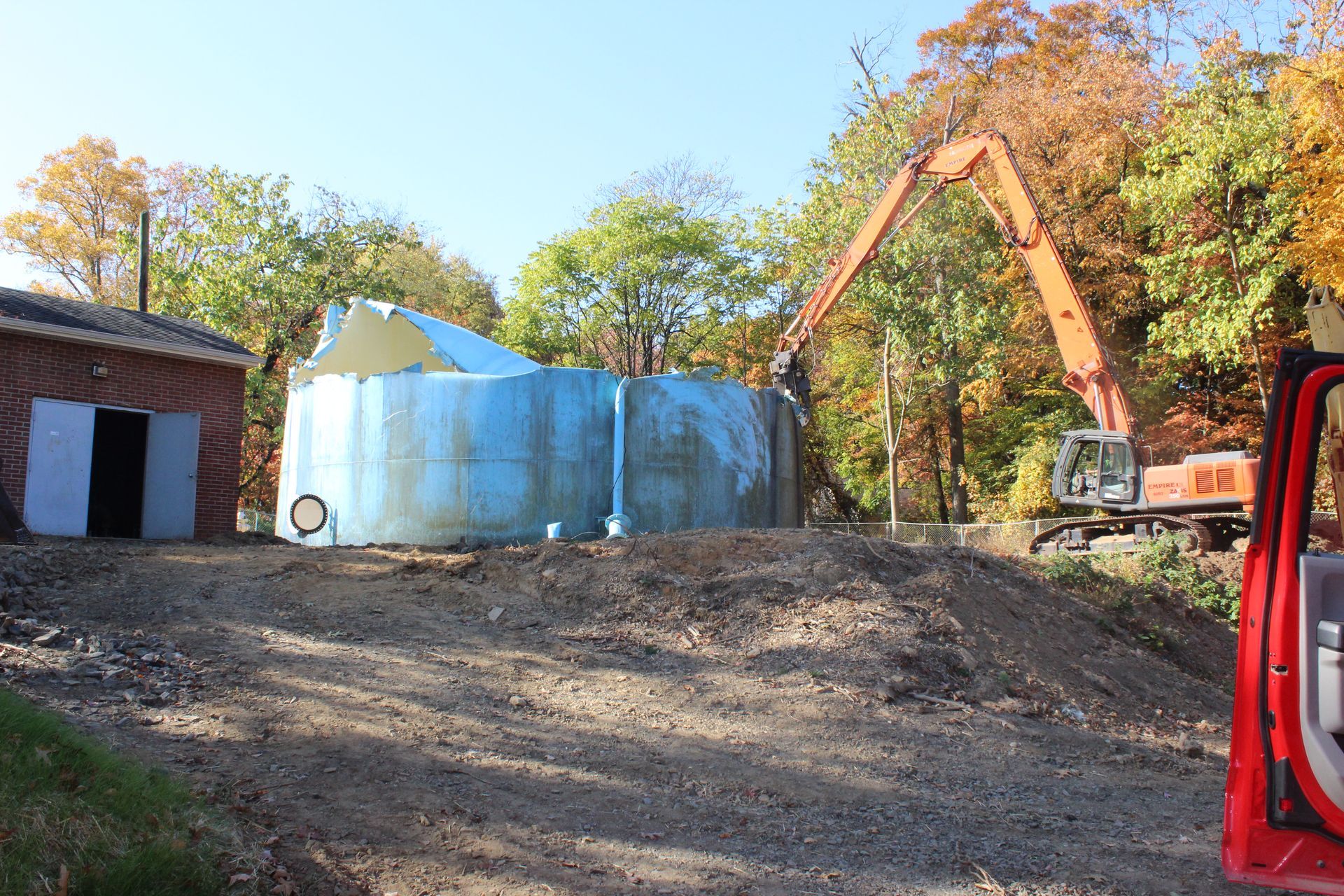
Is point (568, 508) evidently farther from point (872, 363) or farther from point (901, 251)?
point (872, 363)

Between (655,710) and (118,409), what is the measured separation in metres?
11.2

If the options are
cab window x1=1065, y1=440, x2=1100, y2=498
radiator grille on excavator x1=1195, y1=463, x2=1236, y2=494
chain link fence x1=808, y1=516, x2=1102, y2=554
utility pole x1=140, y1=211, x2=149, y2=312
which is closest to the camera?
radiator grille on excavator x1=1195, y1=463, x2=1236, y2=494

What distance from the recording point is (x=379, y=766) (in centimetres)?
586

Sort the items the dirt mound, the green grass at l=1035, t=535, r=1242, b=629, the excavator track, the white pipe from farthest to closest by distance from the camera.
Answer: the excavator track
the white pipe
the green grass at l=1035, t=535, r=1242, b=629
the dirt mound

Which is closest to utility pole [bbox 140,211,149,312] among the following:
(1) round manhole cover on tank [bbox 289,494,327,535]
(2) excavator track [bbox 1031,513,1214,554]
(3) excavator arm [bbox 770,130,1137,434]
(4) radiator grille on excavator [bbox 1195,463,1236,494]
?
(1) round manhole cover on tank [bbox 289,494,327,535]

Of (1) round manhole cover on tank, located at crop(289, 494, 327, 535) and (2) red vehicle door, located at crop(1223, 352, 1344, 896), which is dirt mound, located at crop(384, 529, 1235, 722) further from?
(2) red vehicle door, located at crop(1223, 352, 1344, 896)

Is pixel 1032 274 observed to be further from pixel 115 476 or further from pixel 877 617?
pixel 115 476

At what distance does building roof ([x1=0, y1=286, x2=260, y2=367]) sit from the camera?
45.4ft

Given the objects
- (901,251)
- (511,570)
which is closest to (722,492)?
(511,570)

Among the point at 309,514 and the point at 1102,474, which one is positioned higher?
the point at 1102,474

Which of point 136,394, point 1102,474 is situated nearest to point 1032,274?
point 1102,474

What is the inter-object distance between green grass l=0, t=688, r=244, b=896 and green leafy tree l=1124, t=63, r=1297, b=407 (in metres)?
21.3

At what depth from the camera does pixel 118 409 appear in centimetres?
1474

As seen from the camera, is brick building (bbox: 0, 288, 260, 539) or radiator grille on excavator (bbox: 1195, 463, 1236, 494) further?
radiator grille on excavator (bbox: 1195, 463, 1236, 494)
